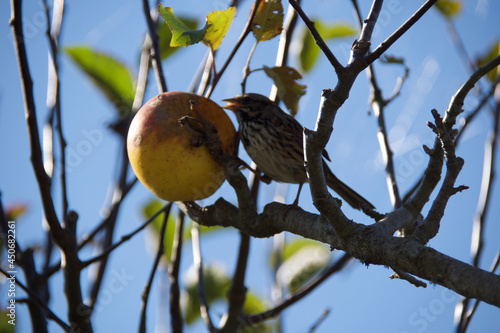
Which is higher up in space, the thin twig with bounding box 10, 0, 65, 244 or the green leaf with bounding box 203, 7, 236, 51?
the green leaf with bounding box 203, 7, 236, 51

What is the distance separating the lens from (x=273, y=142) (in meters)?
4.00

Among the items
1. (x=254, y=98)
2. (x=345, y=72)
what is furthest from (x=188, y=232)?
(x=345, y=72)

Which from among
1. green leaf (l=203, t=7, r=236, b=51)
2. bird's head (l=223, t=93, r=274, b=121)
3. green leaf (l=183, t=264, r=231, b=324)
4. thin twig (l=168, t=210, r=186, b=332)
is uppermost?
bird's head (l=223, t=93, r=274, b=121)

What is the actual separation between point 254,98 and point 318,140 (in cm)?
195

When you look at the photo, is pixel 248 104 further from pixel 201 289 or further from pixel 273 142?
pixel 201 289

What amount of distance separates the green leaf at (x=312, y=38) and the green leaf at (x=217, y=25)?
1.90 meters

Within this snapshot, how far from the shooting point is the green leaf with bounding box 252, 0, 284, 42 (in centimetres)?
317

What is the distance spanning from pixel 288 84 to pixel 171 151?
1.00m

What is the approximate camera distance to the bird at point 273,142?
3.88 meters

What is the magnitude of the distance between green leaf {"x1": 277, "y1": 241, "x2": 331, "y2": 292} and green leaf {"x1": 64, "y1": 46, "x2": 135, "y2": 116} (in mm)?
1899

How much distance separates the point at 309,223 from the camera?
242 cm

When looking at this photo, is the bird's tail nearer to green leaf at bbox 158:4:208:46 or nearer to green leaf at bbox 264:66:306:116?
green leaf at bbox 264:66:306:116

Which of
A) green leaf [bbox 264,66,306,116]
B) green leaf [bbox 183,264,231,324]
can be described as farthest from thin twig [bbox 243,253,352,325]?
green leaf [bbox 264,66,306,116]

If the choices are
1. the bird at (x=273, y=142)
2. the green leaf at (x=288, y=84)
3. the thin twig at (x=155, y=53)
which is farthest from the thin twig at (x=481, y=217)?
the thin twig at (x=155, y=53)
